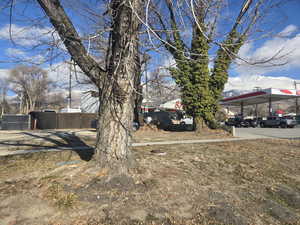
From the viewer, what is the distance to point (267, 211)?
246 cm

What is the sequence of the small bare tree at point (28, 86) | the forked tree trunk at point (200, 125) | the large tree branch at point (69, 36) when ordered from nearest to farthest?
the large tree branch at point (69, 36), the forked tree trunk at point (200, 125), the small bare tree at point (28, 86)

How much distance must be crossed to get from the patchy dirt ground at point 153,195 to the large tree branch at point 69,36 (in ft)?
6.58

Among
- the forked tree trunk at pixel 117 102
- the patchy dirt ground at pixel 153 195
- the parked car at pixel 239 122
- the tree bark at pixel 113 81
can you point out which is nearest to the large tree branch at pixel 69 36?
the tree bark at pixel 113 81

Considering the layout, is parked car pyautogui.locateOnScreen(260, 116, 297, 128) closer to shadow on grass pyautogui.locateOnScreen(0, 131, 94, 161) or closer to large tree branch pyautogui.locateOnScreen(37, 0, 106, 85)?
shadow on grass pyautogui.locateOnScreen(0, 131, 94, 161)

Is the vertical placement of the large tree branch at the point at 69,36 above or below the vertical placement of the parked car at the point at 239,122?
above

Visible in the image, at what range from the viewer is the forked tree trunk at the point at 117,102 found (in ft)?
10.3

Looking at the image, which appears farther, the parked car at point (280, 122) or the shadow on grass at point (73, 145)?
the parked car at point (280, 122)

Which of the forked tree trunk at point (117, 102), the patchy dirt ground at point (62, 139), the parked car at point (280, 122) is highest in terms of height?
the forked tree trunk at point (117, 102)

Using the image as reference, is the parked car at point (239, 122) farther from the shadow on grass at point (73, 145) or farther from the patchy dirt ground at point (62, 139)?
the shadow on grass at point (73, 145)

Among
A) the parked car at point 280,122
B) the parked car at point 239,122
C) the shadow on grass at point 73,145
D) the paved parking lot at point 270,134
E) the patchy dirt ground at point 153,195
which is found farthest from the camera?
the parked car at point 239,122

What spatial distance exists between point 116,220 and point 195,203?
47.7 inches

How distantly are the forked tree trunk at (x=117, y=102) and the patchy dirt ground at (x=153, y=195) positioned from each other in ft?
1.22

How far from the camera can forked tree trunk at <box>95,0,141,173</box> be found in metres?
3.15

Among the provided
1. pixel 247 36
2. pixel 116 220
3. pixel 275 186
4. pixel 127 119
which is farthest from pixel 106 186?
pixel 247 36
